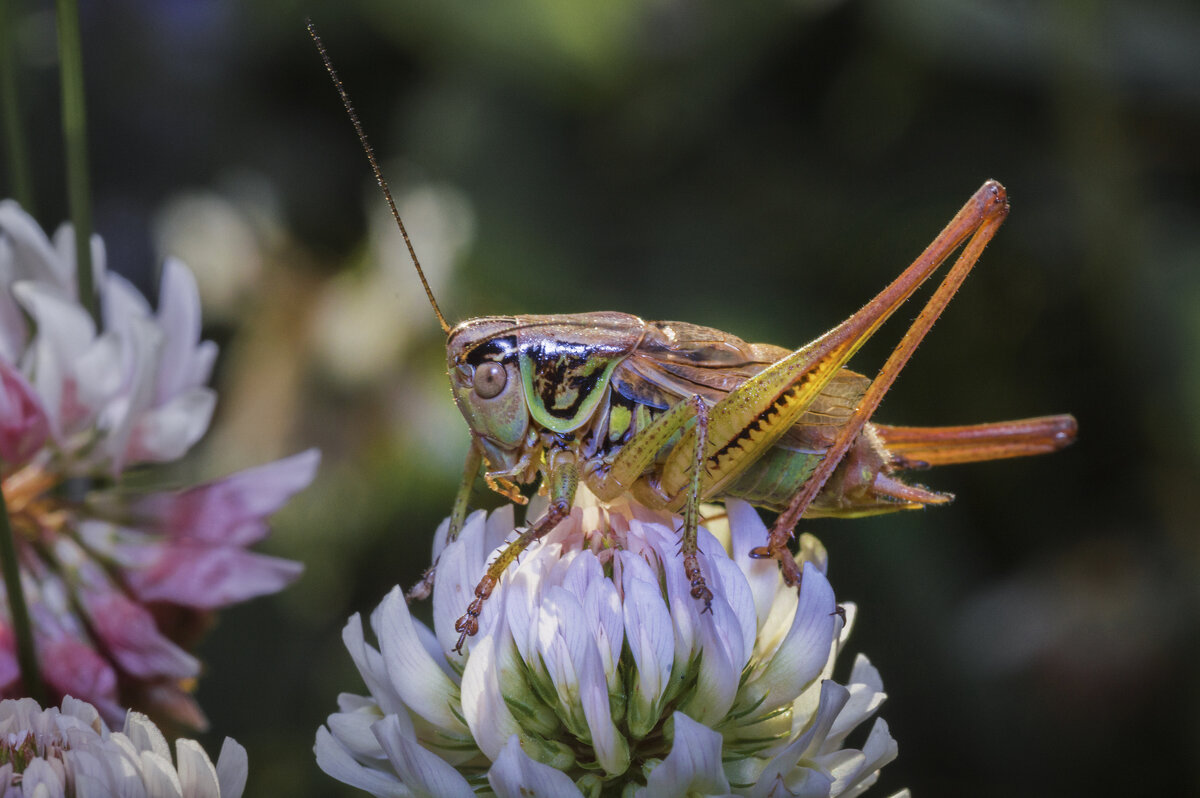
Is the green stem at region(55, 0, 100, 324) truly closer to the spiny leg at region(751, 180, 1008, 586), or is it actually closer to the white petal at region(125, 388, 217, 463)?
the white petal at region(125, 388, 217, 463)

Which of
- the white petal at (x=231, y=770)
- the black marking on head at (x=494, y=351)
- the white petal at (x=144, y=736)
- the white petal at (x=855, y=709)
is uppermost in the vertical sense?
the black marking on head at (x=494, y=351)

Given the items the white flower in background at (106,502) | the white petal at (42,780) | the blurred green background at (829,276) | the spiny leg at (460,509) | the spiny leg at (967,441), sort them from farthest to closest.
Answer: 1. the blurred green background at (829,276)
2. the spiny leg at (967,441)
3. the spiny leg at (460,509)
4. the white flower in background at (106,502)
5. the white petal at (42,780)

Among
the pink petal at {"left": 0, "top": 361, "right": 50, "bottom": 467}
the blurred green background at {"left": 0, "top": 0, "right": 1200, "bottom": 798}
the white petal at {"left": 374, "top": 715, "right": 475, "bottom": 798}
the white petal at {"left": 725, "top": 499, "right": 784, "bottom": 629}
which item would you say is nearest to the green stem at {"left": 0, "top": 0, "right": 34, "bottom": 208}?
the pink petal at {"left": 0, "top": 361, "right": 50, "bottom": 467}

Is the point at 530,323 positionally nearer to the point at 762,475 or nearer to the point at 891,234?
the point at 762,475

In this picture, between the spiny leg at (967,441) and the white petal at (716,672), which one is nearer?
the white petal at (716,672)

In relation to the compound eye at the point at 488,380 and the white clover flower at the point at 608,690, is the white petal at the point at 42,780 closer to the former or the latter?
the white clover flower at the point at 608,690

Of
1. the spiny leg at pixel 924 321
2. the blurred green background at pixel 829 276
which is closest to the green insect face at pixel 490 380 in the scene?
the spiny leg at pixel 924 321

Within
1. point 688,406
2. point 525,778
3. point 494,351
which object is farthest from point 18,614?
point 688,406

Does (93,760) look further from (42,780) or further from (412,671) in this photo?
(412,671)
